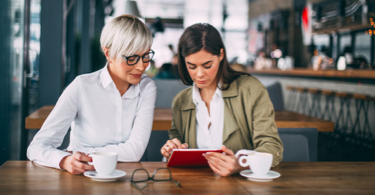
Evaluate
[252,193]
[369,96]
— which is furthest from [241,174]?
[369,96]

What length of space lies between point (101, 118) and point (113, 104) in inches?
3.5

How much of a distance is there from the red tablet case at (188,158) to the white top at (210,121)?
0.39 meters

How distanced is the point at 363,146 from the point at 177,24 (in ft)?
37.4

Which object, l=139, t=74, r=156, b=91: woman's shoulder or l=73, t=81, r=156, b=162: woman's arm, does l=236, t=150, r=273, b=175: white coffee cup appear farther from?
l=139, t=74, r=156, b=91: woman's shoulder

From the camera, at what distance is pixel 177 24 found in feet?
51.7

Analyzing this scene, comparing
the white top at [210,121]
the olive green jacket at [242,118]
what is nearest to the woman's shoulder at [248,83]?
the olive green jacket at [242,118]

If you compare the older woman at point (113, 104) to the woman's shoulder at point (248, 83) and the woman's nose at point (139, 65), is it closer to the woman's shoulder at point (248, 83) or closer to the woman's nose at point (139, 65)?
the woman's nose at point (139, 65)

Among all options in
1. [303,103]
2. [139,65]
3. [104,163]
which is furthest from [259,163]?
[303,103]

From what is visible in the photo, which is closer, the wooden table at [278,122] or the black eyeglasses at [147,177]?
the black eyeglasses at [147,177]

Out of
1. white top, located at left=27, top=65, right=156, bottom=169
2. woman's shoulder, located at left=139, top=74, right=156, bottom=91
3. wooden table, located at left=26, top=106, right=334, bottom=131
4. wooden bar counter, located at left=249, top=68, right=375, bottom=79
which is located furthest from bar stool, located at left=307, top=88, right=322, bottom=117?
white top, located at left=27, top=65, right=156, bottom=169

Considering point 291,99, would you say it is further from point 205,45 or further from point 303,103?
point 205,45

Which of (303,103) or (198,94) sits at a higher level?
(198,94)

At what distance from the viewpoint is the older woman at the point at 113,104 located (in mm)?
1644

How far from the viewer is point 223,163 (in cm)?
131
